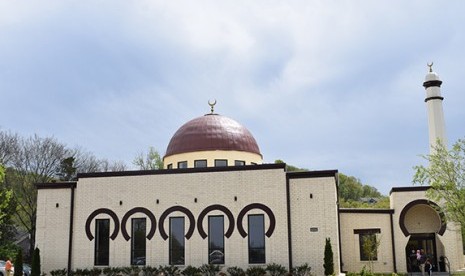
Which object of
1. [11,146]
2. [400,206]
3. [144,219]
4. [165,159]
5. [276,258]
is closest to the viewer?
[276,258]

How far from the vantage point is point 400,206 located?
3469 cm

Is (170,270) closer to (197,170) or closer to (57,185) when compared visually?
(197,170)

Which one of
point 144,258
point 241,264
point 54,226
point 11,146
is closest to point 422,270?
point 241,264

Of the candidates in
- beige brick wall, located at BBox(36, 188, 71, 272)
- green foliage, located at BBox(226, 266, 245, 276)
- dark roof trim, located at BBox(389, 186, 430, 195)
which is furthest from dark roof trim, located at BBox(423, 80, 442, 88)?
beige brick wall, located at BBox(36, 188, 71, 272)

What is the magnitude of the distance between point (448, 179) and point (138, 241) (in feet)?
54.1

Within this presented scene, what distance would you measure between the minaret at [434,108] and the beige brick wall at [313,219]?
42.1 ft

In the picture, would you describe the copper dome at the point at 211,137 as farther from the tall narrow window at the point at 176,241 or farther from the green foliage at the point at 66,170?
the green foliage at the point at 66,170

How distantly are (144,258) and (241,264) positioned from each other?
546cm

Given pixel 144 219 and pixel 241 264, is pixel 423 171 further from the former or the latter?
pixel 144 219

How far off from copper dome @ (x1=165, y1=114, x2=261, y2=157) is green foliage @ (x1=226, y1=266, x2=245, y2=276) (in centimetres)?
946

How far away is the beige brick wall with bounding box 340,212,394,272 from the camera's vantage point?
112 ft

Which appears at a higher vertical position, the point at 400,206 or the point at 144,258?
the point at 400,206

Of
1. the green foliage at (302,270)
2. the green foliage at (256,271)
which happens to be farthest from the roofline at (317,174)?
the green foliage at (256,271)

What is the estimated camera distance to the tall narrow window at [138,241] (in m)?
30.7
